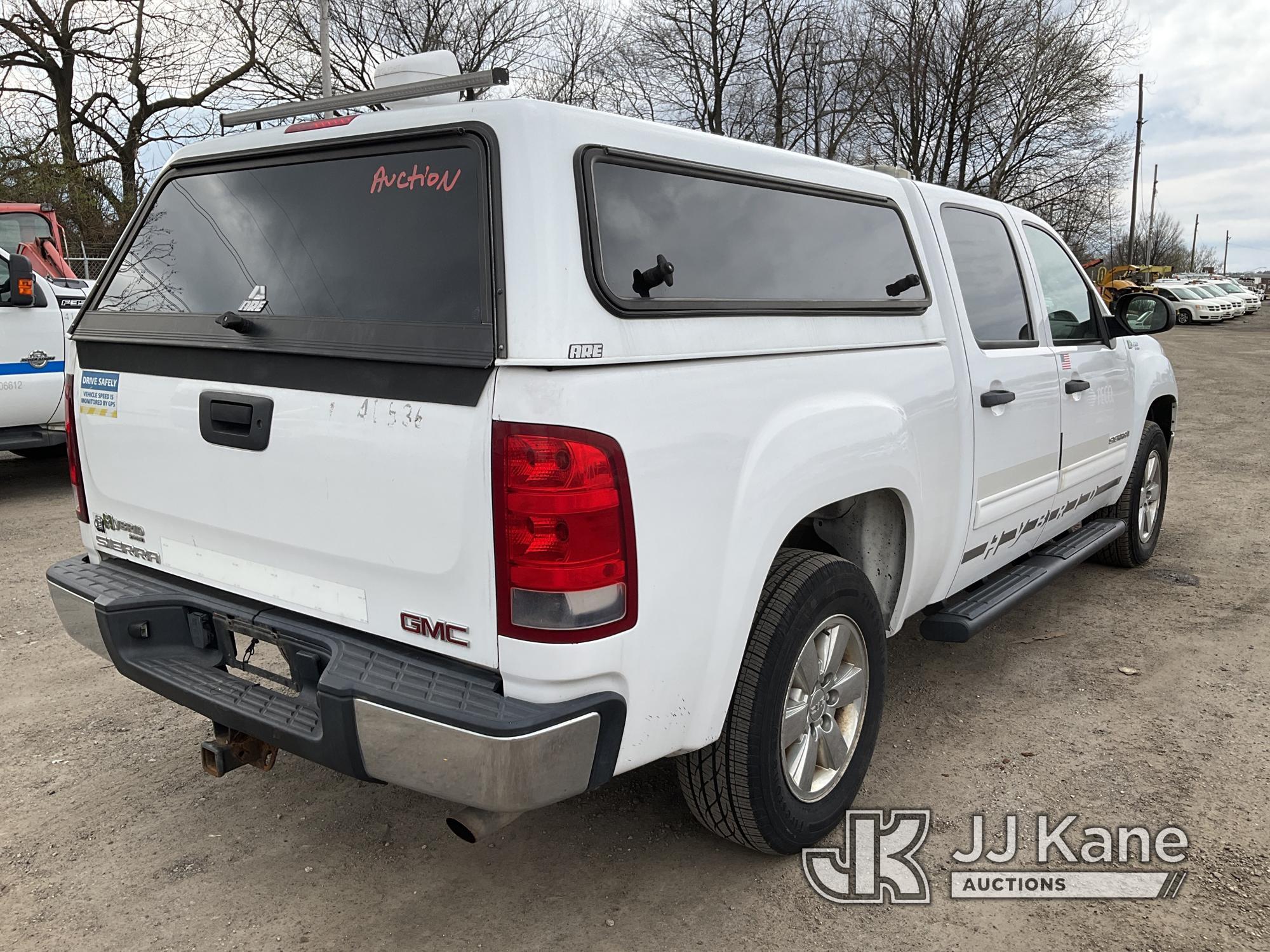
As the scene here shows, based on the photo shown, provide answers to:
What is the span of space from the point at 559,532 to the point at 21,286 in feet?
22.9

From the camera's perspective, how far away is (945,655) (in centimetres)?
455

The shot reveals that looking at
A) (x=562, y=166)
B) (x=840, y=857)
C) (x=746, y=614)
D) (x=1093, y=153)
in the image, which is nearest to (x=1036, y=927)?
(x=840, y=857)

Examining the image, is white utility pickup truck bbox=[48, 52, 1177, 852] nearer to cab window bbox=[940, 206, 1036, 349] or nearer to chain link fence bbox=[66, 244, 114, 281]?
cab window bbox=[940, 206, 1036, 349]

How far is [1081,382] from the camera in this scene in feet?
14.3

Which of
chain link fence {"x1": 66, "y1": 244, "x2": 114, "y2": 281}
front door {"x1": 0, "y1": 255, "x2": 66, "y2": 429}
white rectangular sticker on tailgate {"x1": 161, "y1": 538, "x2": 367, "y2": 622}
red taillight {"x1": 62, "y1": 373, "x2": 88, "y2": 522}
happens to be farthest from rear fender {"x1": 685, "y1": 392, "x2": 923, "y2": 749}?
chain link fence {"x1": 66, "y1": 244, "x2": 114, "y2": 281}

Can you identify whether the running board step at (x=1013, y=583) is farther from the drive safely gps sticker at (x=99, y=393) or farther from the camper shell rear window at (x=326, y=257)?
the drive safely gps sticker at (x=99, y=393)

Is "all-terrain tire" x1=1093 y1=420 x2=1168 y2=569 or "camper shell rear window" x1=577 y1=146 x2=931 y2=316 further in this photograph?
"all-terrain tire" x1=1093 y1=420 x2=1168 y2=569

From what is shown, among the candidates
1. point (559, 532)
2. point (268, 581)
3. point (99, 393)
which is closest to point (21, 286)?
point (99, 393)

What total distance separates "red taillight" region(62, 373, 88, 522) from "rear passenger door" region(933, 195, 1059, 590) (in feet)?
9.59

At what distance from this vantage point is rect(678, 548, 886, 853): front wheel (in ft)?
8.55

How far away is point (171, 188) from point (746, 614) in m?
2.13

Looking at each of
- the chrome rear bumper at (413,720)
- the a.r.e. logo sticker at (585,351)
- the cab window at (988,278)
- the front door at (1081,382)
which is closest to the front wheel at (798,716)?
the chrome rear bumper at (413,720)

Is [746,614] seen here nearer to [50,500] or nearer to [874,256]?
[874,256]

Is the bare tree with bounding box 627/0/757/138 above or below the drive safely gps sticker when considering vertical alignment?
above
